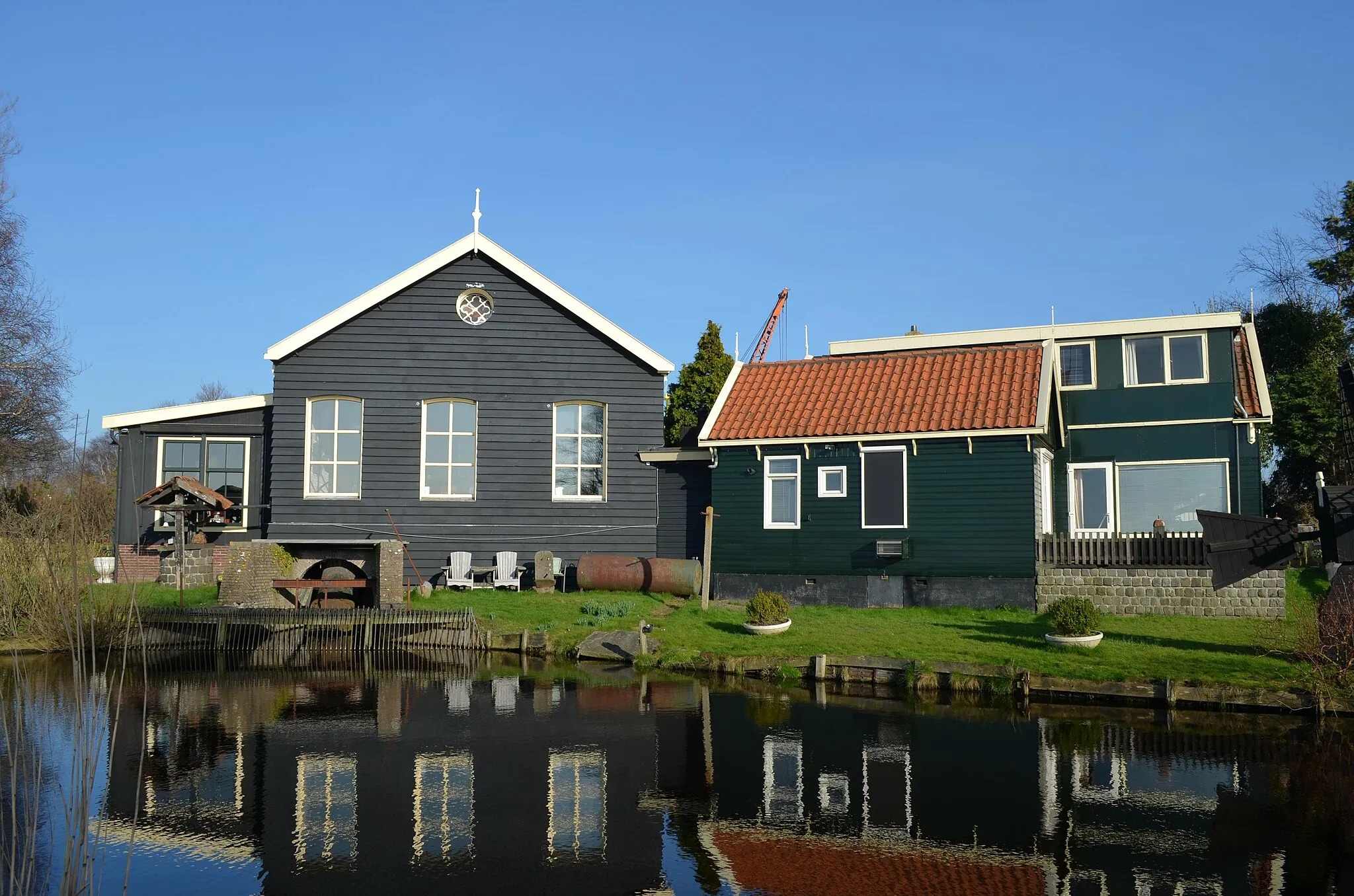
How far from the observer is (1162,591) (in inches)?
881

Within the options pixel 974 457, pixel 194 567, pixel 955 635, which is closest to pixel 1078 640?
pixel 955 635

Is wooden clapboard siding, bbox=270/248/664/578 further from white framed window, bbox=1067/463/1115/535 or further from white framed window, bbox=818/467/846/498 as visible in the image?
white framed window, bbox=1067/463/1115/535

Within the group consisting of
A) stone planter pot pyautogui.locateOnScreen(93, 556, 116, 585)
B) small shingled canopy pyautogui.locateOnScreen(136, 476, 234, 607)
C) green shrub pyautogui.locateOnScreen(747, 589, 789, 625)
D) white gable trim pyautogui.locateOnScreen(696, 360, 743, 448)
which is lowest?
green shrub pyautogui.locateOnScreen(747, 589, 789, 625)

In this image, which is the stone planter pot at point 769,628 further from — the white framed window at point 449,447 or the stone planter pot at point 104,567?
the stone planter pot at point 104,567

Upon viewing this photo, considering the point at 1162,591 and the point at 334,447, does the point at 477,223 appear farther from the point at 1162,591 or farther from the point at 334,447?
the point at 1162,591

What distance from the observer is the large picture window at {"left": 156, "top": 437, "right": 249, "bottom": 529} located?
94.3 ft

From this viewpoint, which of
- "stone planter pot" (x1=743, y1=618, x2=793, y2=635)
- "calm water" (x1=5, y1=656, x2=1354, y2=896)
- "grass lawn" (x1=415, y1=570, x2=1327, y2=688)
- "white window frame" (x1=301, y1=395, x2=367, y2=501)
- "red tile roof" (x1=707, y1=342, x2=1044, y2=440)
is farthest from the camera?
"white window frame" (x1=301, y1=395, x2=367, y2=501)

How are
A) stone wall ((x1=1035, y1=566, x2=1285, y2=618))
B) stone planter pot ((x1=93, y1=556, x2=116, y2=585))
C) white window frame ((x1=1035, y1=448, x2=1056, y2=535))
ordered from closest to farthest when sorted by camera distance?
stone wall ((x1=1035, y1=566, x2=1285, y2=618)) < white window frame ((x1=1035, y1=448, x2=1056, y2=535)) < stone planter pot ((x1=93, y1=556, x2=116, y2=585))

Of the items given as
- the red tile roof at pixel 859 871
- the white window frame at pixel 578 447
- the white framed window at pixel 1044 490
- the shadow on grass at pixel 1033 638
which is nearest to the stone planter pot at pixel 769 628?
the shadow on grass at pixel 1033 638

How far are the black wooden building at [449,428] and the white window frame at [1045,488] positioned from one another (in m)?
8.90

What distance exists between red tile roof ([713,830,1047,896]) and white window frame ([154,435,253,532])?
22.1m

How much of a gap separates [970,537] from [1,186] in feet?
108

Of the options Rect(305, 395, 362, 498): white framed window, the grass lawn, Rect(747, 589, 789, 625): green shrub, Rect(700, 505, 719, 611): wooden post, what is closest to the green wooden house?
the grass lawn

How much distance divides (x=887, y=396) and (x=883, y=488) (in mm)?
2426
